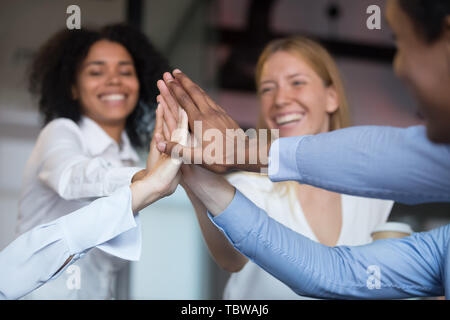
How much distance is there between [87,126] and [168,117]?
0.46 metres

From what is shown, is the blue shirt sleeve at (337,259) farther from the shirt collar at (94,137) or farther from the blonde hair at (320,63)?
the blonde hair at (320,63)

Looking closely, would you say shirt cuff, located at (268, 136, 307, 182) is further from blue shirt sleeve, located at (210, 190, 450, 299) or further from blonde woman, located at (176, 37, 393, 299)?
blonde woman, located at (176, 37, 393, 299)

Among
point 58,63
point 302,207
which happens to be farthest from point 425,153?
point 58,63

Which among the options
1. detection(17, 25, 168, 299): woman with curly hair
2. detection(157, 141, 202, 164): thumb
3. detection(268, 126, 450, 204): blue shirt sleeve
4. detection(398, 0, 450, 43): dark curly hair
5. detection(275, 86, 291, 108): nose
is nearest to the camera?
detection(398, 0, 450, 43): dark curly hair

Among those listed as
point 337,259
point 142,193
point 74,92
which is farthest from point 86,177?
point 337,259

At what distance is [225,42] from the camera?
12.1ft

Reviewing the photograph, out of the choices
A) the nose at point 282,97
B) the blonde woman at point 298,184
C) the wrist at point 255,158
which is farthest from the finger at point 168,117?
the nose at point 282,97

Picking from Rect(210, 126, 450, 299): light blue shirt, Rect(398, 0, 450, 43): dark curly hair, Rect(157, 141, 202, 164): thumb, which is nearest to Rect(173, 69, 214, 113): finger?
Rect(157, 141, 202, 164): thumb

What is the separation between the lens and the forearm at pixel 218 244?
1.29m

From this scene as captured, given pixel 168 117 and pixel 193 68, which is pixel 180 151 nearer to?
pixel 168 117

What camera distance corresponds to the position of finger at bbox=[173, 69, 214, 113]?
1.09 metres

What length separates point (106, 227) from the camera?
99 cm

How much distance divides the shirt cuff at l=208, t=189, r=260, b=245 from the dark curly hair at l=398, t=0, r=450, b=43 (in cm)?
52
